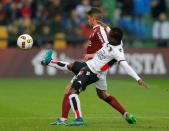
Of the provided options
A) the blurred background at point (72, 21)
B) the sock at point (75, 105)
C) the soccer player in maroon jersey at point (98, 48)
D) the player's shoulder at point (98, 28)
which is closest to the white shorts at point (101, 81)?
the soccer player in maroon jersey at point (98, 48)

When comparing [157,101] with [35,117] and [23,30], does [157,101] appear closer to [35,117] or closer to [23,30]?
[35,117]

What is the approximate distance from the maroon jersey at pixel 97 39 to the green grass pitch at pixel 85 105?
4.65 feet

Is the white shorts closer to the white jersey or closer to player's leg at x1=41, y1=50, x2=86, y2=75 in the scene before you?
the white jersey

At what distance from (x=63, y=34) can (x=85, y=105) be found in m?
9.55

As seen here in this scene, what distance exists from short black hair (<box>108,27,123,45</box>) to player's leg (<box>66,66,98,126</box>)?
2.35 ft

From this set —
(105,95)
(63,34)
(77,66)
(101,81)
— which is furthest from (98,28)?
(63,34)

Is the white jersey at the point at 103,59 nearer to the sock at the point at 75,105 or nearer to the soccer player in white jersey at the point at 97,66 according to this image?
the soccer player in white jersey at the point at 97,66

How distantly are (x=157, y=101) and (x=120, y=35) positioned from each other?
5.30 meters

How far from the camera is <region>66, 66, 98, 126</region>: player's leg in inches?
393

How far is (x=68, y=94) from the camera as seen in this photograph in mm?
10438

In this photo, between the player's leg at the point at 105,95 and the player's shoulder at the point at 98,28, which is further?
the player's shoulder at the point at 98,28

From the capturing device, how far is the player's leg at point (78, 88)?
999 centimetres

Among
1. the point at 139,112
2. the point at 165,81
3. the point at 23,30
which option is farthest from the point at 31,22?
the point at 139,112

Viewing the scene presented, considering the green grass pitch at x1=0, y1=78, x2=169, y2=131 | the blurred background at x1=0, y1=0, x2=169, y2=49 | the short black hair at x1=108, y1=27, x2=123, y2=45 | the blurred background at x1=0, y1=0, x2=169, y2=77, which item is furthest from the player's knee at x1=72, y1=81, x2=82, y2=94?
the blurred background at x1=0, y1=0, x2=169, y2=49
